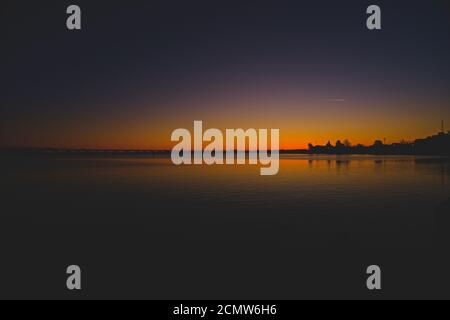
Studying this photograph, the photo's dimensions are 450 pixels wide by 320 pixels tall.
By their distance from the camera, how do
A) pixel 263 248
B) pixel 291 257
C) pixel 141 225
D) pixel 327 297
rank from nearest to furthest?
pixel 327 297 → pixel 291 257 → pixel 263 248 → pixel 141 225

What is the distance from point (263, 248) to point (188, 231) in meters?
4.95

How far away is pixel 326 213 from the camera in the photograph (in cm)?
2189

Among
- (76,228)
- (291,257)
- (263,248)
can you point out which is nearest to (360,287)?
(291,257)

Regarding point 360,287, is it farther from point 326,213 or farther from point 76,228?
point 76,228

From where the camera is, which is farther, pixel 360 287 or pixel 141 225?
pixel 141 225

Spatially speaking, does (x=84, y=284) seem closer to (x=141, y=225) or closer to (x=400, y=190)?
(x=141, y=225)

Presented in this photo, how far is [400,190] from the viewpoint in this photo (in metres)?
32.3
